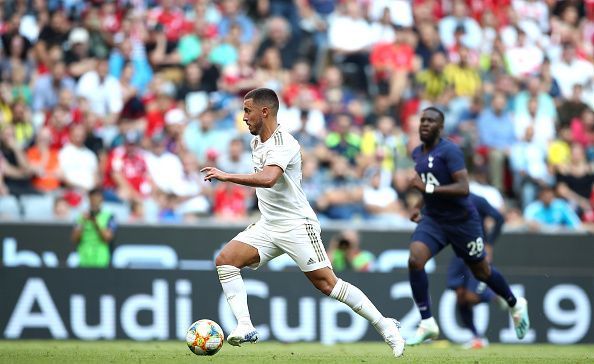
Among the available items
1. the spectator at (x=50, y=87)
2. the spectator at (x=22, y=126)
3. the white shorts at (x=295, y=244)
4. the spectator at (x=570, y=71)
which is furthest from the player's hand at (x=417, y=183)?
the spectator at (x=570, y=71)

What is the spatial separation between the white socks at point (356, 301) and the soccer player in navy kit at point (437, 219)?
1.88 m

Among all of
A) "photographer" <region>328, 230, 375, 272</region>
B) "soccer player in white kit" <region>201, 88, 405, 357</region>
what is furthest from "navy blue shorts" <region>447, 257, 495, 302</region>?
"soccer player in white kit" <region>201, 88, 405, 357</region>

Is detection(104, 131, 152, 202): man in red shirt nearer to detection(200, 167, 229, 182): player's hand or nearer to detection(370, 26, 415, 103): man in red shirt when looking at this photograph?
detection(370, 26, 415, 103): man in red shirt

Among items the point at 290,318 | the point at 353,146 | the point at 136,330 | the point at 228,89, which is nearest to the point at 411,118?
the point at 353,146

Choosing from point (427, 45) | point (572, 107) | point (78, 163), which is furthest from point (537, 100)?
point (78, 163)

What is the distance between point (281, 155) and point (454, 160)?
2.93 m

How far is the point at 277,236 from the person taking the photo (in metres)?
11.1

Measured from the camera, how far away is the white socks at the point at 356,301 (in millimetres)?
11133

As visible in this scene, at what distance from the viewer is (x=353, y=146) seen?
19.9 meters

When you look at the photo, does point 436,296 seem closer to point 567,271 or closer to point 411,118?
point 567,271

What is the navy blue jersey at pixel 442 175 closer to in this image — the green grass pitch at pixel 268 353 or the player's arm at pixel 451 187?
the player's arm at pixel 451 187

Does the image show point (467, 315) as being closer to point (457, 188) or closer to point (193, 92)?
point (457, 188)

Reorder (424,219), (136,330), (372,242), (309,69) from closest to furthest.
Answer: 1. (424,219)
2. (136,330)
3. (372,242)
4. (309,69)

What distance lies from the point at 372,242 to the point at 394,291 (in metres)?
1.16
